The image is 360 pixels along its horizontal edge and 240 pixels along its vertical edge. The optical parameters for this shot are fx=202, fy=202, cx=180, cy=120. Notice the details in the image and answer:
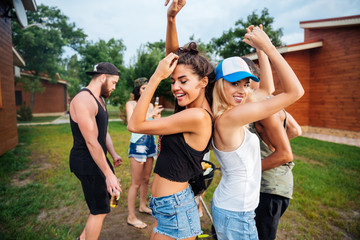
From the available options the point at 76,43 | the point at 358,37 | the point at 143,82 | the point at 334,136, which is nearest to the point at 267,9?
the point at 358,37

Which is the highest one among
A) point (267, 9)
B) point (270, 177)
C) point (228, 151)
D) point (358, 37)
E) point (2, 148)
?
point (267, 9)

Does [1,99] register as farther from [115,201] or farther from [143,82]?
[115,201]

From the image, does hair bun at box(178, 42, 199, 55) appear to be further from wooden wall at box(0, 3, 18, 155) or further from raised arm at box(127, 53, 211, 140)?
wooden wall at box(0, 3, 18, 155)

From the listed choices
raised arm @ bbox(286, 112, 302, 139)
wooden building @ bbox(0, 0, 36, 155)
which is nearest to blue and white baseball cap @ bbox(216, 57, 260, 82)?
raised arm @ bbox(286, 112, 302, 139)

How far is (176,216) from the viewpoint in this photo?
4.78 ft

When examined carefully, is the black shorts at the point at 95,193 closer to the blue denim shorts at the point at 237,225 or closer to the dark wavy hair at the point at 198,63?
the blue denim shorts at the point at 237,225

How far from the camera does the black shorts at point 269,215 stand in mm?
1867

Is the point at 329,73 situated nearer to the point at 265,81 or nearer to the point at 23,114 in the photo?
the point at 265,81

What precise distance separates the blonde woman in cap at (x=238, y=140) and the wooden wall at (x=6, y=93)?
26.8ft

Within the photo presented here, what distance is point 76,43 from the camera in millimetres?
30500

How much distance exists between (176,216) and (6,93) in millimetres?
8816

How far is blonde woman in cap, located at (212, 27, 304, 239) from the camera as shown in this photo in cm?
138

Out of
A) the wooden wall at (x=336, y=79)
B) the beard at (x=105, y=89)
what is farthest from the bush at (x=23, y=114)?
the wooden wall at (x=336, y=79)

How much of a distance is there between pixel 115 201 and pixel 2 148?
23.0ft
